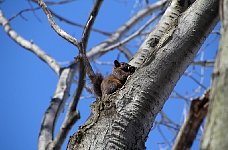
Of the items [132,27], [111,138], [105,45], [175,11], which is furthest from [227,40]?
[132,27]

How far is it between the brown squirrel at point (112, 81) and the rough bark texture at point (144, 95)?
8 centimetres

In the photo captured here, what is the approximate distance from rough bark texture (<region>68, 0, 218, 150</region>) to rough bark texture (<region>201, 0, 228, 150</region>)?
1.73 feet

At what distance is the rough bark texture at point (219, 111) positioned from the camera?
37 centimetres

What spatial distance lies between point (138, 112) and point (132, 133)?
63 millimetres

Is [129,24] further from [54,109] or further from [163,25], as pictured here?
[163,25]

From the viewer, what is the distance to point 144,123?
949mm

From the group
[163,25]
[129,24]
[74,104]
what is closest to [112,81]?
[163,25]

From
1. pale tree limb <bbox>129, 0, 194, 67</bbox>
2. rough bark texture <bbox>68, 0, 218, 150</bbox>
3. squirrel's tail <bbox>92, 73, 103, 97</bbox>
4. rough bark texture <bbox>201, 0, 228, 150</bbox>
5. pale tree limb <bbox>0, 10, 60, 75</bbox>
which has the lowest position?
rough bark texture <bbox>201, 0, 228, 150</bbox>

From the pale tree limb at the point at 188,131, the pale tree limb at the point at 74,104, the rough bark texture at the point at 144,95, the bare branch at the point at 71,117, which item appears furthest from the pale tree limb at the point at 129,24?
the pale tree limb at the point at 188,131

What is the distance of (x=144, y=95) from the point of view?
0.97m

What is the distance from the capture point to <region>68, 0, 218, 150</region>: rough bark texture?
36.0 inches

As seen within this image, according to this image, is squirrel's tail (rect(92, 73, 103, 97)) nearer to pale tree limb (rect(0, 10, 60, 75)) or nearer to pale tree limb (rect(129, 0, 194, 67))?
pale tree limb (rect(129, 0, 194, 67))

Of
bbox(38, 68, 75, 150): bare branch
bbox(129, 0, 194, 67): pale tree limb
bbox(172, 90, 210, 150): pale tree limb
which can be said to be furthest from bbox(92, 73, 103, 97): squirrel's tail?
bbox(172, 90, 210, 150): pale tree limb

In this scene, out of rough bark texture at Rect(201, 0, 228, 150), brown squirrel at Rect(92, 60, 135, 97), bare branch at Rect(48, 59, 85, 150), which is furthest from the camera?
bare branch at Rect(48, 59, 85, 150)
